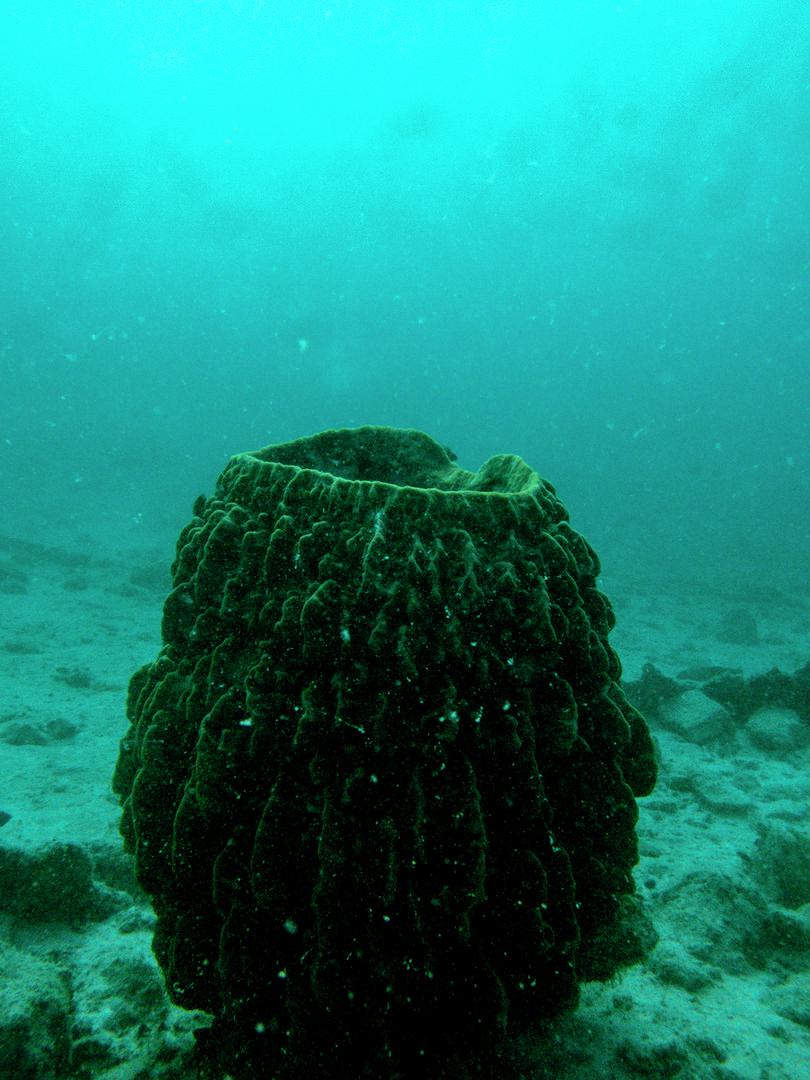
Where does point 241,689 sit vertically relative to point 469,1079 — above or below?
above

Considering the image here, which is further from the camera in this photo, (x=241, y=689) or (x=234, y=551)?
(x=234, y=551)

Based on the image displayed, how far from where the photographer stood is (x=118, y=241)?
86.0 m

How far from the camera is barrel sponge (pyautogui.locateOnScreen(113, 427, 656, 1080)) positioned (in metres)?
1.88

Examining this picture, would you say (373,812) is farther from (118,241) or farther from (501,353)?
(501,353)

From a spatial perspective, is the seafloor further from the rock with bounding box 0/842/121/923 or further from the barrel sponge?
the barrel sponge

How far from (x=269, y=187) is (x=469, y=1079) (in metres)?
91.2

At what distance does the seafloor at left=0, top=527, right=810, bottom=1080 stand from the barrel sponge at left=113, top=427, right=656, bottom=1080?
38cm

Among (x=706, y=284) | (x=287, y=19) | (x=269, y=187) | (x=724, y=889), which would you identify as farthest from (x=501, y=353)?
(x=724, y=889)

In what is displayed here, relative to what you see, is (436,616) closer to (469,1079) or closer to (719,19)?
(469,1079)

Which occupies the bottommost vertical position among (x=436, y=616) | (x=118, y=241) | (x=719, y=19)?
(x=436, y=616)

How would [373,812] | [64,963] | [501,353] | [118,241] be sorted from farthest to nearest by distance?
[501,353], [118,241], [64,963], [373,812]

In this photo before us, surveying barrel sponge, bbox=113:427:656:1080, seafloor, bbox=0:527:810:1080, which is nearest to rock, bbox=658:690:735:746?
seafloor, bbox=0:527:810:1080

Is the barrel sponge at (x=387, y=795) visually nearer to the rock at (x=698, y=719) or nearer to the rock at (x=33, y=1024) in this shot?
the rock at (x=33, y=1024)

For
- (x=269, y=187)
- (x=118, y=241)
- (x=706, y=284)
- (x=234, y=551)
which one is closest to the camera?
(x=234, y=551)
